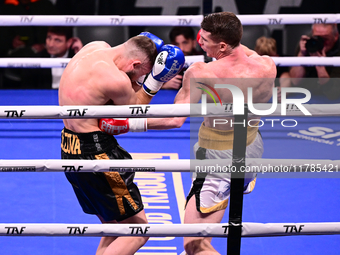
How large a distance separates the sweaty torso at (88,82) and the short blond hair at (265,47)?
366 cm

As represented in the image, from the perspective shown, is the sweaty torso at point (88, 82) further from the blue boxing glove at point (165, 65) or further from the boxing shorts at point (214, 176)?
the boxing shorts at point (214, 176)

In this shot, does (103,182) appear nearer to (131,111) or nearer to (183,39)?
(131,111)

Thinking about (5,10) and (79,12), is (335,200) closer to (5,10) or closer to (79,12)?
(79,12)

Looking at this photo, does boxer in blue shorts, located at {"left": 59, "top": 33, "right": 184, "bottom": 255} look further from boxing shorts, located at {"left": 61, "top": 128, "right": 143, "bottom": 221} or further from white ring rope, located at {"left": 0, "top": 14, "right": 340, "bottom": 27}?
white ring rope, located at {"left": 0, "top": 14, "right": 340, "bottom": 27}

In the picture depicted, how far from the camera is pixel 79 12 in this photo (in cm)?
617

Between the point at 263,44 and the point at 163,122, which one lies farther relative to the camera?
the point at 263,44

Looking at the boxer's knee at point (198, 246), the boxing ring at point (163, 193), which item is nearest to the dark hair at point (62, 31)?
the boxing ring at point (163, 193)

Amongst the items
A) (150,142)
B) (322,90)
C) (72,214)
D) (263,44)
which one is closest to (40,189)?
(72,214)

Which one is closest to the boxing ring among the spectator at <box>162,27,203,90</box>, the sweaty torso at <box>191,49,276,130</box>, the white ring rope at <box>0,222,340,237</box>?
the white ring rope at <box>0,222,340,237</box>

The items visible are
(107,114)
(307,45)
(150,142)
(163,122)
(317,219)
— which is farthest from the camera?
(307,45)

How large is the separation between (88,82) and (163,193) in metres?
1.40

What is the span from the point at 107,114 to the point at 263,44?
14.3ft

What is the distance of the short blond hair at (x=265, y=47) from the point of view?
5.48 metres

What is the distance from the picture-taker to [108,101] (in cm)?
219
